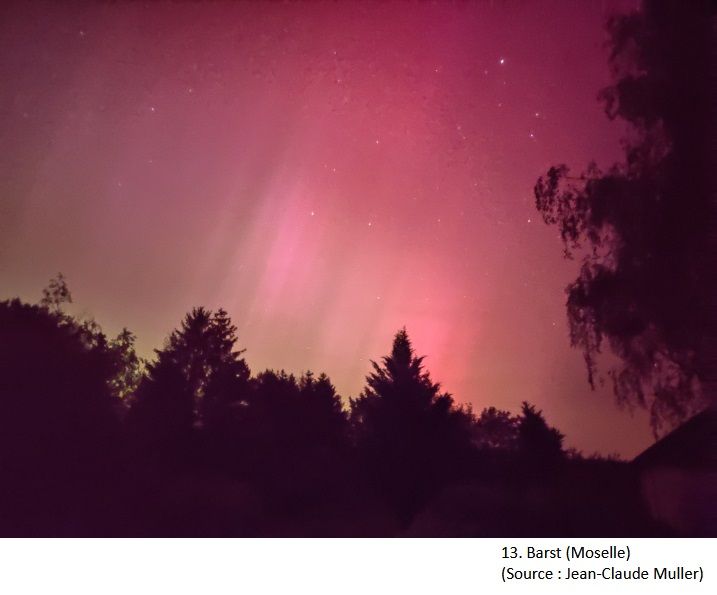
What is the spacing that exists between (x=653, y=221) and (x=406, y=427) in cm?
175

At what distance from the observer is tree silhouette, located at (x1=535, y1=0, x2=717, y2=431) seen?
7.86ft

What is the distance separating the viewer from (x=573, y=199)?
2635mm

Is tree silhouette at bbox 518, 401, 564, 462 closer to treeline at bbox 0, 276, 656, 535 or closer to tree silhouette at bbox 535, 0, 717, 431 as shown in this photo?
treeline at bbox 0, 276, 656, 535

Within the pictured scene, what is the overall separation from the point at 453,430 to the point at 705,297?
1.34 meters

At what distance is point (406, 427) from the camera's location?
219 centimetres

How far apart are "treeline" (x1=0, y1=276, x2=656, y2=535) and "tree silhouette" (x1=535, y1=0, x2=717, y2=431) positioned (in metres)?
0.77

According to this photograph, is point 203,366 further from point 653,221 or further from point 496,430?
point 653,221

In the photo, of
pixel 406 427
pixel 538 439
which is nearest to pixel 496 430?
pixel 538 439

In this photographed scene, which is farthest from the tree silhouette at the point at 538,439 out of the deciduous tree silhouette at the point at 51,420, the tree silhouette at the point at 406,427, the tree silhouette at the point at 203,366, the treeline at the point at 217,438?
the deciduous tree silhouette at the point at 51,420
